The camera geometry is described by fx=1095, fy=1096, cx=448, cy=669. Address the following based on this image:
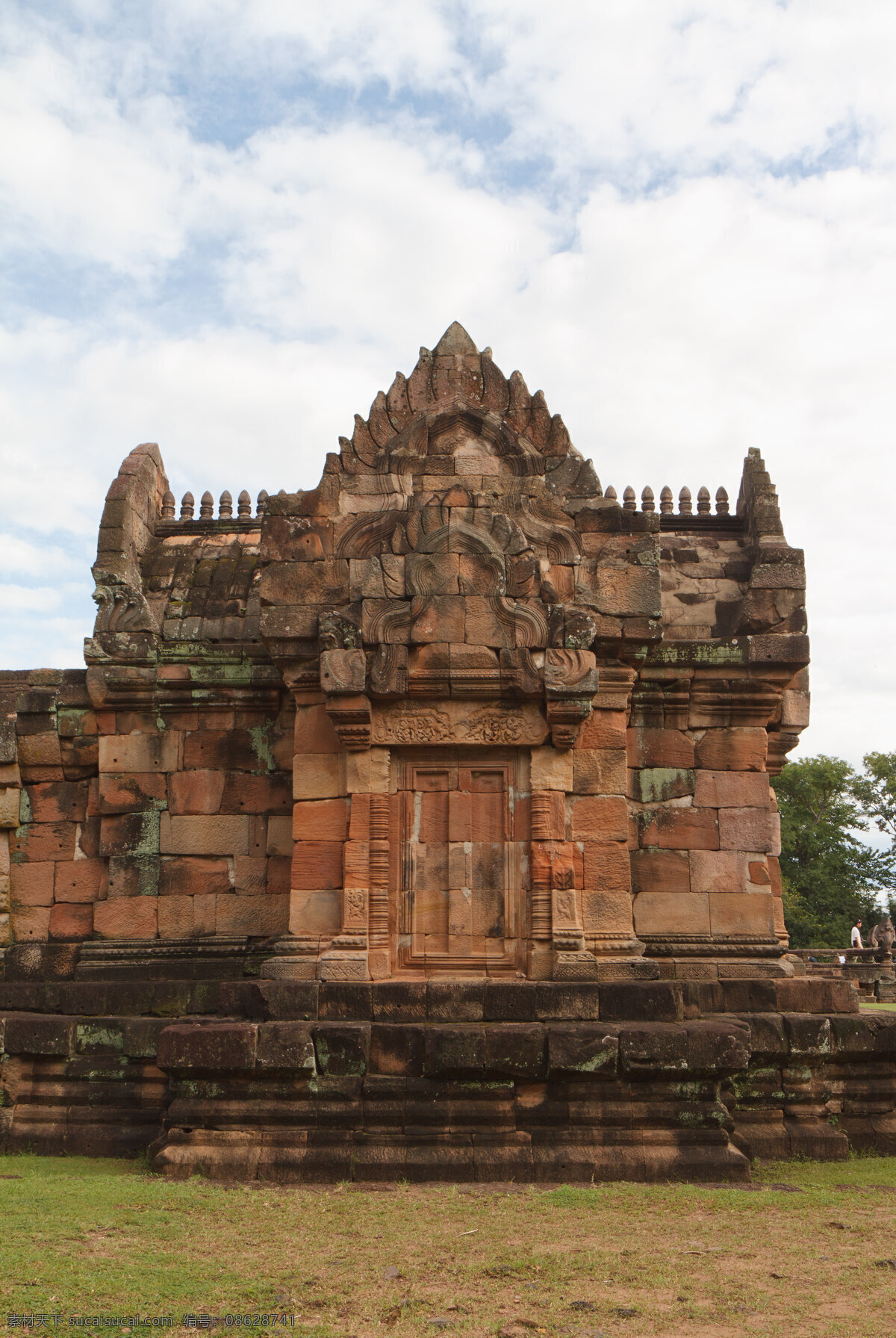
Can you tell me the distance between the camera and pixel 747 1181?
7.78 m

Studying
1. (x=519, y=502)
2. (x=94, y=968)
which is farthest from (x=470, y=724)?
(x=94, y=968)

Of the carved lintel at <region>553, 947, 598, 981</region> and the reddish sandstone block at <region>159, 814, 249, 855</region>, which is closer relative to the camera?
the carved lintel at <region>553, 947, 598, 981</region>

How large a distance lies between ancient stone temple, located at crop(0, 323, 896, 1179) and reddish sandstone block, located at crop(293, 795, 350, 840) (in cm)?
3

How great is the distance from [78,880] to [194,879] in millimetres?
1247

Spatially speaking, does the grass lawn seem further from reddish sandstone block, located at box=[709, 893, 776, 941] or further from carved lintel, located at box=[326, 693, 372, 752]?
carved lintel, located at box=[326, 693, 372, 752]

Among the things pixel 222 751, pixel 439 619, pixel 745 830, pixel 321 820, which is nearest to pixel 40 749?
pixel 222 751

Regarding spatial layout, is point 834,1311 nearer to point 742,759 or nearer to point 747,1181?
point 747,1181

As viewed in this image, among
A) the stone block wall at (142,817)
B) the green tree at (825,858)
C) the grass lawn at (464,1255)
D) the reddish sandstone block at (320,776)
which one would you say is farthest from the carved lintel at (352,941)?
the green tree at (825,858)

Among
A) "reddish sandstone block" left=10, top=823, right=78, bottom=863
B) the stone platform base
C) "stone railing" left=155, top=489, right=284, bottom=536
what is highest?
"stone railing" left=155, top=489, right=284, bottom=536

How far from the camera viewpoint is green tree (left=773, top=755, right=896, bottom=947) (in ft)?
147

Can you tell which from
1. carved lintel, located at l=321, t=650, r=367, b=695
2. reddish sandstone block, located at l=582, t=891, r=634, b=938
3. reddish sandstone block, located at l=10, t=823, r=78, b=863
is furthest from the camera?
reddish sandstone block, located at l=10, t=823, r=78, b=863

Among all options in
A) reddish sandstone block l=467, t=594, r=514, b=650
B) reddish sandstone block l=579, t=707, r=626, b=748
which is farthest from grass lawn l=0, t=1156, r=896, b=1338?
reddish sandstone block l=467, t=594, r=514, b=650

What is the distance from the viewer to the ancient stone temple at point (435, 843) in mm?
7930

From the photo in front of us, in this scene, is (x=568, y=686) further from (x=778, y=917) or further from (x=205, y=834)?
(x=205, y=834)
